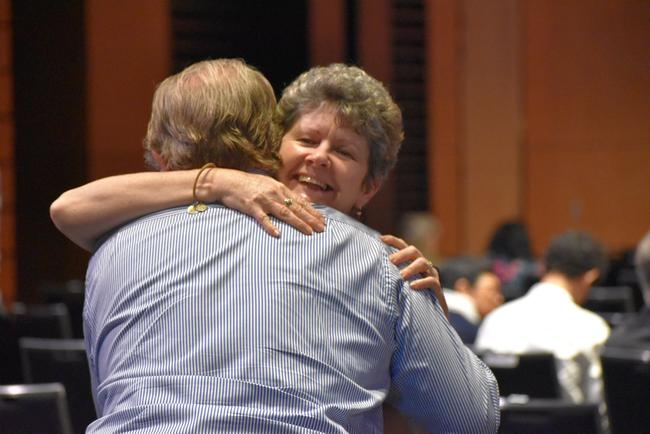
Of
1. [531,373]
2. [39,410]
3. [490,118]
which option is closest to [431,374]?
[39,410]

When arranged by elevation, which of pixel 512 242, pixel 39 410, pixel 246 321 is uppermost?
pixel 246 321

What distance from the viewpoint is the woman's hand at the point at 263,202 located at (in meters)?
1.80

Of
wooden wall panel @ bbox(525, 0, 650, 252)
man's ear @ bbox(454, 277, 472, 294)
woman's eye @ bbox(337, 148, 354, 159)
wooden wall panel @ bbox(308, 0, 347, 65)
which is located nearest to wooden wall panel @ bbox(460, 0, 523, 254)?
wooden wall panel @ bbox(525, 0, 650, 252)

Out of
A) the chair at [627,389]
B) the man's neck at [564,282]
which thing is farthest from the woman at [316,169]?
the man's neck at [564,282]

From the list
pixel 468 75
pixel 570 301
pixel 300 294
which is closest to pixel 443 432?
pixel 300 294

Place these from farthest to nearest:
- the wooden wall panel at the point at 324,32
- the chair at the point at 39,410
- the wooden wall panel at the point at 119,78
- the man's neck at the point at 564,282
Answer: the wooden wall panel at the point at 324,32 → the wooden wall panel at the point at 119,78 → the man's neck at the point at 564,282 → the chair at the point at 39,410

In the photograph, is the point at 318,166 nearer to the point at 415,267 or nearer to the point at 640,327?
the point at 415,267

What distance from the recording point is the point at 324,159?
85.0 inches

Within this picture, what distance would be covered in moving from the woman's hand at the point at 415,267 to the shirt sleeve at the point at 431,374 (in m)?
0.02

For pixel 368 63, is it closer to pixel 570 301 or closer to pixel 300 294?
pixel 570 301

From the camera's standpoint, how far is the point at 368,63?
39.0 ft

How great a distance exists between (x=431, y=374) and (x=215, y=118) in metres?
0.49

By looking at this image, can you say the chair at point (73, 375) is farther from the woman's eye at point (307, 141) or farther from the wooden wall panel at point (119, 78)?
the wooden wall panel at point (119, 78)

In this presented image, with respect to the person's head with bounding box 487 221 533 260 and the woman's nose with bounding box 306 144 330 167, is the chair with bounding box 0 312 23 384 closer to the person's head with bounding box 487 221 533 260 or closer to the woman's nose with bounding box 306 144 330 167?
the woman's nose with bounding box 306 144 330 167
